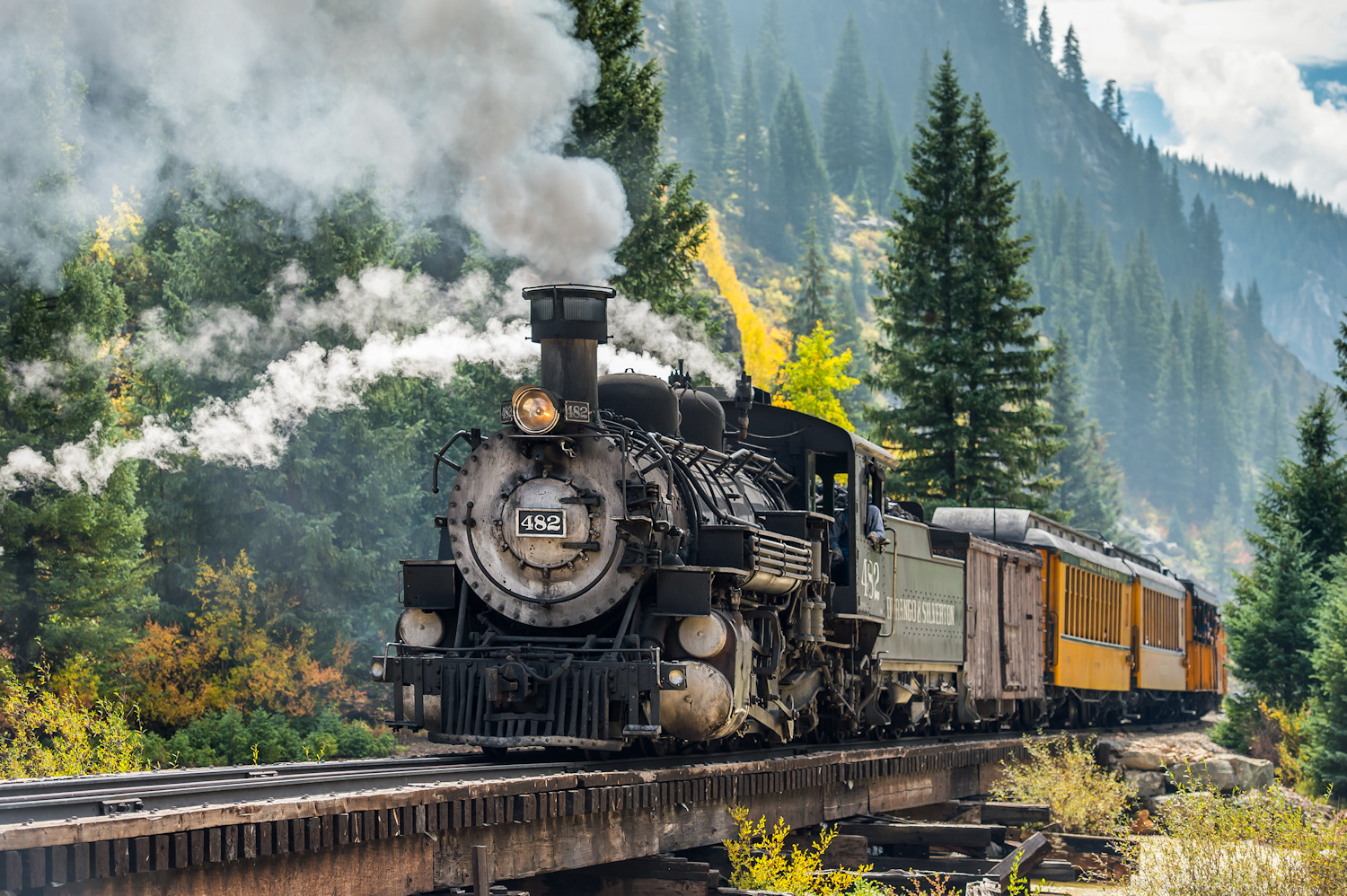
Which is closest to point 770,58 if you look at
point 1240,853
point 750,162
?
point 750,162

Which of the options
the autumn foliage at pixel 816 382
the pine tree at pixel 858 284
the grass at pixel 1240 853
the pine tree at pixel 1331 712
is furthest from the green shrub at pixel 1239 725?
the pine tree at pixel 858 284

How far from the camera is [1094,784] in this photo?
16.5 meters

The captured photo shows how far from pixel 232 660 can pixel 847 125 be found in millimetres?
135367

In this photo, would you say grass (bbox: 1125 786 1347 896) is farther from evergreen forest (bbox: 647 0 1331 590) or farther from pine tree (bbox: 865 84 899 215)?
pine tree (bbox: 865 84 899 215)

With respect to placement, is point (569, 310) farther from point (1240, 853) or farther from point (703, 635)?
point (1240, 853)

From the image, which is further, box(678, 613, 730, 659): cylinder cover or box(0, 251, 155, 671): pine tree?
box(0, 251, 155, 671): pine tree

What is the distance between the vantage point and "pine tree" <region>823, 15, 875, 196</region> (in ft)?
501

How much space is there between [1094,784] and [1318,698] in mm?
8882

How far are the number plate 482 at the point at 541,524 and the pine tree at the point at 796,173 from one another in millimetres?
121523

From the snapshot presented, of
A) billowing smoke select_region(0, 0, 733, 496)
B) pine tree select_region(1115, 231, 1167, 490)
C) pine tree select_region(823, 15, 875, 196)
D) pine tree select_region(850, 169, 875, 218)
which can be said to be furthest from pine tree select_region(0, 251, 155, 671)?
pine tree select_region(1115, 231, 1167, 490)

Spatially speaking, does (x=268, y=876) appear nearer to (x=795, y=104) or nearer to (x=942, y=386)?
(x=942, y=386)

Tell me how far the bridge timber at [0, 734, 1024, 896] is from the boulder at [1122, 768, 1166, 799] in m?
6.30

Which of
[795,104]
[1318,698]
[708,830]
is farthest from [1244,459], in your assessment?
[708,830]

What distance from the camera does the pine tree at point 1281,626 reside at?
2712 centimetres
